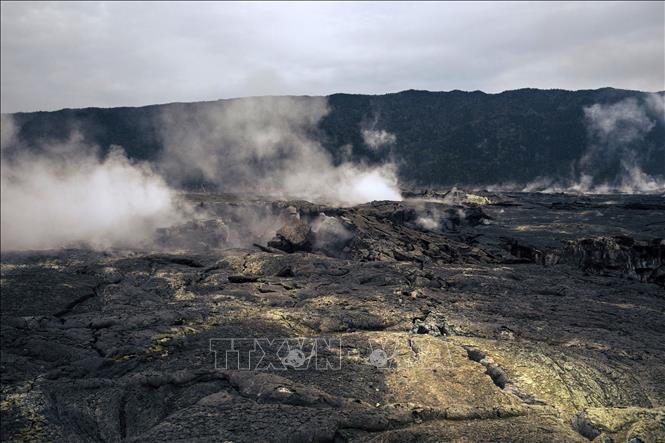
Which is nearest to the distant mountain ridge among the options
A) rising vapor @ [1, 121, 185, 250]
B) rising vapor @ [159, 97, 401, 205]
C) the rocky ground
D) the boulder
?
rising vapor @ [159, 97, 401, 205]

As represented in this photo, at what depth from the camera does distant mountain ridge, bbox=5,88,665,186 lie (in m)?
81.9

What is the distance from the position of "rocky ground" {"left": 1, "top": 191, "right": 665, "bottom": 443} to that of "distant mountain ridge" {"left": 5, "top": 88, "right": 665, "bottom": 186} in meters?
67.0

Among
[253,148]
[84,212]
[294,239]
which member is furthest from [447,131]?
[84,212]

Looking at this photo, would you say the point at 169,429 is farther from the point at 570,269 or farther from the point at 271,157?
the point at 271,157

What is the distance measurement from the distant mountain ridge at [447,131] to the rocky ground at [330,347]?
220 feet

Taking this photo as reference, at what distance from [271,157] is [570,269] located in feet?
221

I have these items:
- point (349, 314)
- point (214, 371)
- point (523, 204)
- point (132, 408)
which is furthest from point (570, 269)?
point (523, 204)

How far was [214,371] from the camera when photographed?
328 inches

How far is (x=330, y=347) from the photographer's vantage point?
9.54 m

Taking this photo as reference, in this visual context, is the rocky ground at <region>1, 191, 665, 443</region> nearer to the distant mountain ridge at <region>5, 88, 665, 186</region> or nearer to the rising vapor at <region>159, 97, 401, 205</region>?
the rising vapor at <region>159, 97, 401, 205</region>

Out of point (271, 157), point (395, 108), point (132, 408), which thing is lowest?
point (132, 408)

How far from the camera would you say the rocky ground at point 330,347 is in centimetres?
688

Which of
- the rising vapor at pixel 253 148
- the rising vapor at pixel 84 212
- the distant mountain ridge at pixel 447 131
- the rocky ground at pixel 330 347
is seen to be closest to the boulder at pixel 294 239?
the rocky ground at pixel 330 347

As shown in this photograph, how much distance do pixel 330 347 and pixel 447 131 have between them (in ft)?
291
